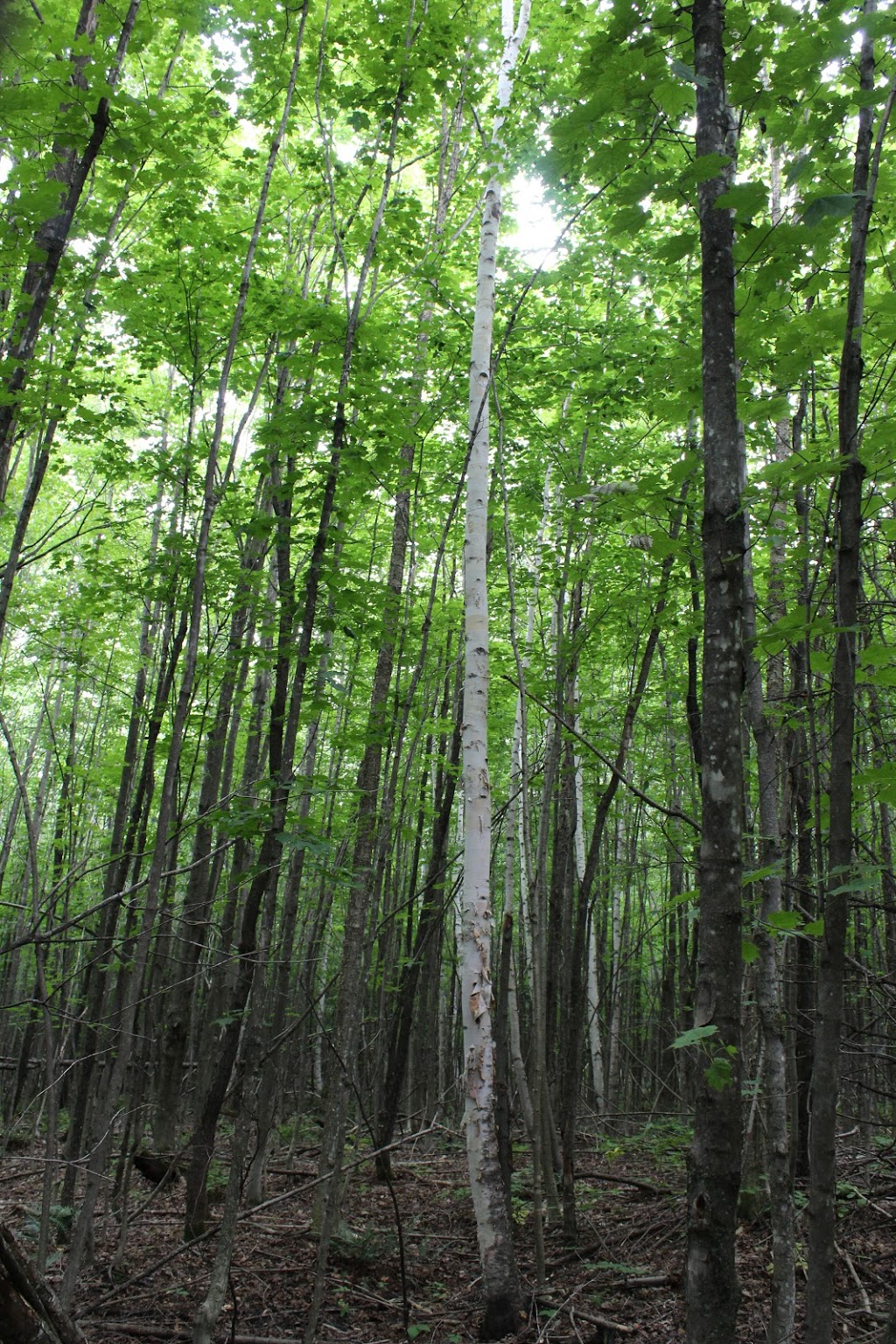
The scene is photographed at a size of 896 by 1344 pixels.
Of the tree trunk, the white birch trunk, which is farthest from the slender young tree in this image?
the white birch trunk

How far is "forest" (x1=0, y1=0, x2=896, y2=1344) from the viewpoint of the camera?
2.38 m

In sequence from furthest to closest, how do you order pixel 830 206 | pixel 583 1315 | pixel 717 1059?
pixel 583 1315, pixel 830 206, pixel 717 1059

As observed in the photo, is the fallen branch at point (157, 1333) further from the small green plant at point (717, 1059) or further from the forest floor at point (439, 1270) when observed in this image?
the small green plant at point (717, 1059)

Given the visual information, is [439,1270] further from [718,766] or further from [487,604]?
[718,766]

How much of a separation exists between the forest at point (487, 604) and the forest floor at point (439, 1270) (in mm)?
42

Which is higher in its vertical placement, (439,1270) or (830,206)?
(830,206)

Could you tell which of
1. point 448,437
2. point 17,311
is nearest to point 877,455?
point 17,311

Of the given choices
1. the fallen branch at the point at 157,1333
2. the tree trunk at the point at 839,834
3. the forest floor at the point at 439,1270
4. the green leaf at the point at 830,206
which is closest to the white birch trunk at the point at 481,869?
the forest floor at the point at 439,1270

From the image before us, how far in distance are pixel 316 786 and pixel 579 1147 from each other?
7.39 meters

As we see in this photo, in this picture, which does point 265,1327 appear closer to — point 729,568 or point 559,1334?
point 559,1334

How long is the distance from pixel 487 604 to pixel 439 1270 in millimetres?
4776

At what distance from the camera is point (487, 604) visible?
5949 millimetres

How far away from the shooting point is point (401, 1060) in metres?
7.59

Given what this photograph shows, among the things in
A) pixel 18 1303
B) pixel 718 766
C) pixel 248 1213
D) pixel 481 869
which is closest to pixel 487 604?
pixel 481 869
